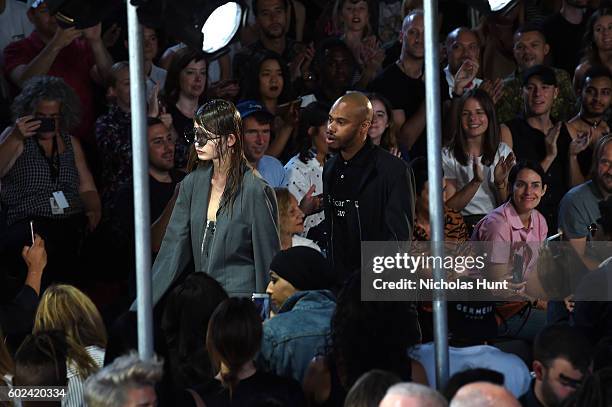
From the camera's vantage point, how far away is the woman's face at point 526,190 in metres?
7.26

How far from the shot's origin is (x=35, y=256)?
6.67 meters

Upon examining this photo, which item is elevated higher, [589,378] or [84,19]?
[84,19]

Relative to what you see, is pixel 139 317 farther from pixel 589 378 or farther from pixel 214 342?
pixel 589 378

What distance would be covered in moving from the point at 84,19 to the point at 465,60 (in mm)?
4516

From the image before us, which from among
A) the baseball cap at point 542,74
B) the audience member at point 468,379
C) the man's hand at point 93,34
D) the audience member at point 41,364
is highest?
the man's hand at point 93,34

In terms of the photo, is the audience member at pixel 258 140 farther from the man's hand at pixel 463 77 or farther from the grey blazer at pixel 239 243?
the grey blazer at pixel 239 243

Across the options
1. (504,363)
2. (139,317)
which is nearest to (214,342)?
(139,317)

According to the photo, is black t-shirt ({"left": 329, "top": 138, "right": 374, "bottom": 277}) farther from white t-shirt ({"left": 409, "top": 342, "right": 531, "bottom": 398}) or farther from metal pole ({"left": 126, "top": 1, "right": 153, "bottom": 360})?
metal pole ({"left": 126, "top": 1, "right": 153, "bottom": 360})

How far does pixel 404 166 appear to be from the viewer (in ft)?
20.6

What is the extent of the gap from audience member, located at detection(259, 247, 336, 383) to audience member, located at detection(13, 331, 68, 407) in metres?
0.76

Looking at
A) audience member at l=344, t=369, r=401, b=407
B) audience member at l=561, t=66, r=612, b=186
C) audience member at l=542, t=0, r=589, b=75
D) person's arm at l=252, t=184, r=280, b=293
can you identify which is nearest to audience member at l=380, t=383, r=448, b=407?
audience member at l=344, t=369, r=401, b=407

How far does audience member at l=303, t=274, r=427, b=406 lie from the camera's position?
465 cm

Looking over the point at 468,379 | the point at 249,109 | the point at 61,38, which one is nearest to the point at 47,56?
the point at 61,38

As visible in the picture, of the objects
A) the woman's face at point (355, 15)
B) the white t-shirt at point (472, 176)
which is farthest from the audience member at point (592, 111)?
the woman's face at point (355, 15)
